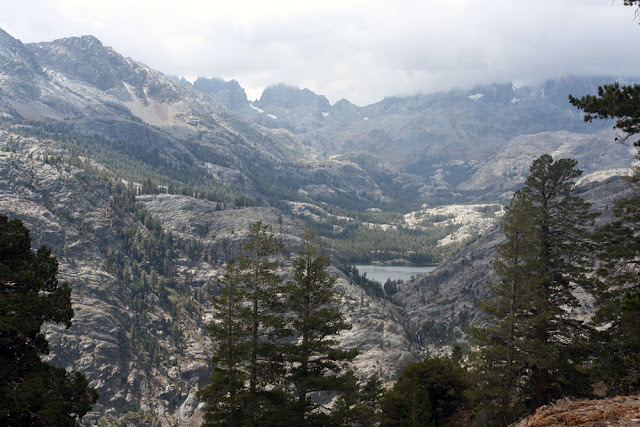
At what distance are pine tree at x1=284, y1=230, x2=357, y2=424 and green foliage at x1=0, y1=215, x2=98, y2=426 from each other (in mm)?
15119

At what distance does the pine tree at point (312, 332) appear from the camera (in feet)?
105

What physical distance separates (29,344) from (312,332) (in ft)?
62.8

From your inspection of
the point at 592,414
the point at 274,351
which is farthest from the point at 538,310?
the point at 274,351

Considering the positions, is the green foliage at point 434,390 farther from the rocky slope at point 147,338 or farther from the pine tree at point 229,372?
the rocky slope at point 147,338

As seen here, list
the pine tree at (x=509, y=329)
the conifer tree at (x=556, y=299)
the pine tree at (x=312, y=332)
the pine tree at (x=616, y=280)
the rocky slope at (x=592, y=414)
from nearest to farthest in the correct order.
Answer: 1. the rocky slope at (x=592, y=414)
2. the pine tree at (x=616, y=280)
3. the conifer tree at (x=556, y=299)
4. the pine tree at (x=509, y=329)
5. the pine tree at (x=312, y=332)

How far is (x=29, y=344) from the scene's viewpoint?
19781 mm

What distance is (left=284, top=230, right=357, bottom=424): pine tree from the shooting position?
32.2 meters

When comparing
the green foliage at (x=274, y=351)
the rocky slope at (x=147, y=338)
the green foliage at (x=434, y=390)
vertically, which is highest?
the green foliage at (x=274, y=351)

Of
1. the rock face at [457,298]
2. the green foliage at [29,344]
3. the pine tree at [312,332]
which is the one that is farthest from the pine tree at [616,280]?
the rock face at [457,298]

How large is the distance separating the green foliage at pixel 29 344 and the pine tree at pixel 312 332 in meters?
15.1

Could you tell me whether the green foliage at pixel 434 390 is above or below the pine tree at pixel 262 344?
below

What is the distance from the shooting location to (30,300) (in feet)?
63.8

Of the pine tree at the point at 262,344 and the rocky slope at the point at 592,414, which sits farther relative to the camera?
the pine tree at the point at 262,344

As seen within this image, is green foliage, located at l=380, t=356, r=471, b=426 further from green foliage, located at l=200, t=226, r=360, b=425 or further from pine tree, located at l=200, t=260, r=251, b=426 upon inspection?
pine tree, located at l=200, t=260, r=251, b=426
